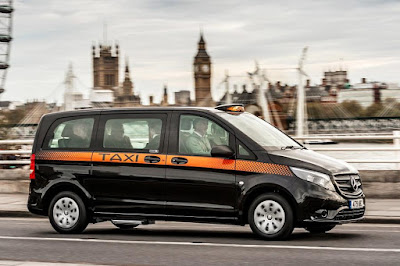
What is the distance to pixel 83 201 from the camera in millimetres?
10289

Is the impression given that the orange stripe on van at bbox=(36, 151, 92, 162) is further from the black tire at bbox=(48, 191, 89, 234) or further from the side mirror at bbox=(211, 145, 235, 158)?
the side mirror at bbox=(211, 145, 235, 158)

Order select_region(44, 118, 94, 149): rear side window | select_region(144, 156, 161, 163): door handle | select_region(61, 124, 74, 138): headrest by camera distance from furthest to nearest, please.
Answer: select_region(61, 124, 74, 138): headrest → select_region(44, 118, 94, 149): rear side window → select_region(144, 156, 161, 163): door handle

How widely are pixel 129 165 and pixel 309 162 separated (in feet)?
7.49

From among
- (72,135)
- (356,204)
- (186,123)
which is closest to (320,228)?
(356,204)

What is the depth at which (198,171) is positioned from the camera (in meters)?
9.43

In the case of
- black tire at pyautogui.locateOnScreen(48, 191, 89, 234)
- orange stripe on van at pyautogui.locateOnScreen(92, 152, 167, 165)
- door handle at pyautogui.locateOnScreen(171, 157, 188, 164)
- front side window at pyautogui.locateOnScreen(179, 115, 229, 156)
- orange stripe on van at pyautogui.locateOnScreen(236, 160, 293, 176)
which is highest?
front side window at pyautogui.locateOnScreen(179, 115, 229, 156)

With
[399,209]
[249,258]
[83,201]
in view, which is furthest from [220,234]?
[399,209]

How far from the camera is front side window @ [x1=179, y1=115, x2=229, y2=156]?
950 cm

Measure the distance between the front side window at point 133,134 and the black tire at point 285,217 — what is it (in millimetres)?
1477

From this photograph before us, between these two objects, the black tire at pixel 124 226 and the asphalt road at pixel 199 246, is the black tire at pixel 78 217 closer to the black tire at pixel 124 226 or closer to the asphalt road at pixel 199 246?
the asphalt road at pixel 199 246

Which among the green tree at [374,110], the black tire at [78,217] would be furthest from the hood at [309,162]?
the green tree at [374,110]

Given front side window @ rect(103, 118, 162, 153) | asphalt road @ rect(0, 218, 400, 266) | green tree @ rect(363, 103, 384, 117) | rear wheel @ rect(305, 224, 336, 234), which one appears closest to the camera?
asphalt road @ rect(0, 218, 400, 266)

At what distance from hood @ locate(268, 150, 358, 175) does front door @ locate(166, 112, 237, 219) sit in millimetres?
559

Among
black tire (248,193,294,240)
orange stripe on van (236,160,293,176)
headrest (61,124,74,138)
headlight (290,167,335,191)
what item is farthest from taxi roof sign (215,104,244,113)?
headrest (61,124,74,138)
